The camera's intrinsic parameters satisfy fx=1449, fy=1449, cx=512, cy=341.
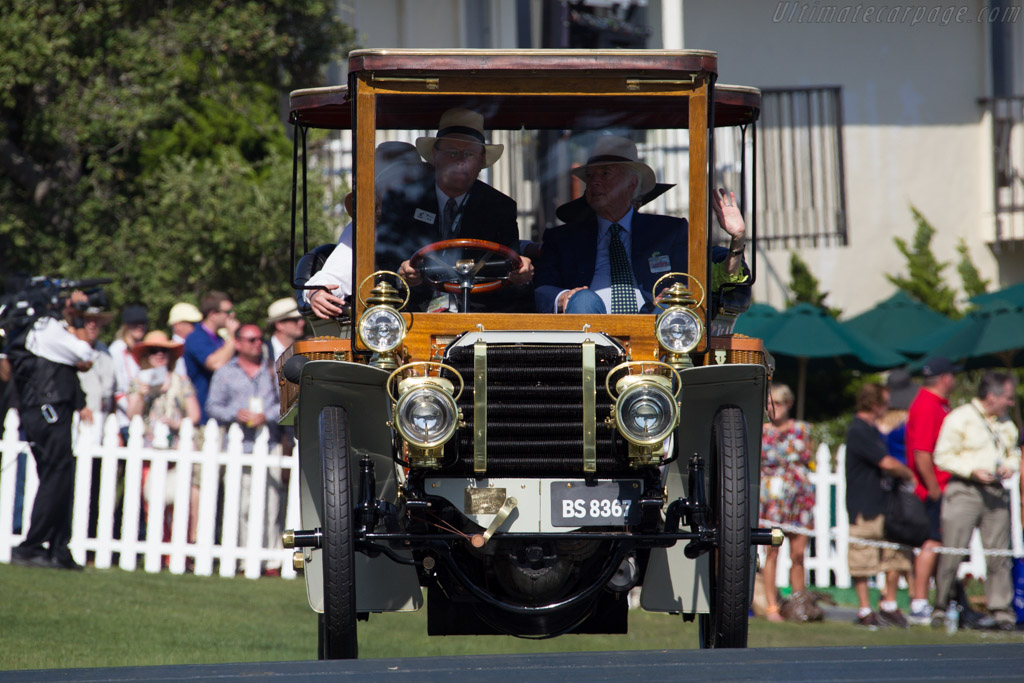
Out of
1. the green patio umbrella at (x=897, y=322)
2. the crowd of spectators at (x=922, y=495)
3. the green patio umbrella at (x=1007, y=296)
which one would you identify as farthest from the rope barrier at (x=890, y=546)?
the green patio umbrella at (x=897, y=322)

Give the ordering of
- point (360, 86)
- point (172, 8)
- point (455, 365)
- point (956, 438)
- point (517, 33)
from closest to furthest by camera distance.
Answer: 1. point (455, 365)
2. point (360, 86)
3. point (956, 438)
4. point (172, 8)
5. point (517, 33)

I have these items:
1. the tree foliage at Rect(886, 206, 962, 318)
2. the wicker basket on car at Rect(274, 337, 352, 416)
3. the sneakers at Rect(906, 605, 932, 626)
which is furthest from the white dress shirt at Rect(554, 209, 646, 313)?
the tree foliage at Rect(886, 206, 962, 318)

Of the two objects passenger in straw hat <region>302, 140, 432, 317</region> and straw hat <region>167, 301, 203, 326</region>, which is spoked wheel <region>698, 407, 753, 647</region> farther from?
straw hat <region>167, 301, 203, 326</region>

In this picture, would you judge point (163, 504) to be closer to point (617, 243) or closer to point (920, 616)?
point (920, 616)

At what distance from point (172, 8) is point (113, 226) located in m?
2.17

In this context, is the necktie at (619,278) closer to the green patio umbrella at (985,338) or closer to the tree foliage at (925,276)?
the green patio umbrella at (985,338)

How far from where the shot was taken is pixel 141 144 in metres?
15.1

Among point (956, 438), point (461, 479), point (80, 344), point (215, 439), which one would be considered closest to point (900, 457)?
point (956, 438)

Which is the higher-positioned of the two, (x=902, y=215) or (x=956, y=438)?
(x=902, y=215)

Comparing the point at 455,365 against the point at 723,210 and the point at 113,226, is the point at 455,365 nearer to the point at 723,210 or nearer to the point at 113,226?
the point at 723,210

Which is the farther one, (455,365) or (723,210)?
(723,210)

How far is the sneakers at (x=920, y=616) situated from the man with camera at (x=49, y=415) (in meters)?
6.37

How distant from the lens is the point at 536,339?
18.6 feet

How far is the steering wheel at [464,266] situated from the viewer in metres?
6.07
